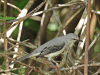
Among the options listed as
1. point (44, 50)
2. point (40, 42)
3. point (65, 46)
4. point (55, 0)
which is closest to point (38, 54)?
point (44, 50)

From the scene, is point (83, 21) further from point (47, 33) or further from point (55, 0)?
point (47, 33)

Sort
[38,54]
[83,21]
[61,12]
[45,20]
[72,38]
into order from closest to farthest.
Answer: [38,54] → [72,38] → [83,21] → [45,20] → [61,12]

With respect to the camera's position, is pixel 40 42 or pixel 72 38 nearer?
pixel 72 38

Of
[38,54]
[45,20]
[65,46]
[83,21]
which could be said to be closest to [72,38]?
[65,46]

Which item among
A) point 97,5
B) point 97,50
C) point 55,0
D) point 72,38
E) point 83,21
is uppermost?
point 55,0

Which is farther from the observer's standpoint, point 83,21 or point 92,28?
point 92,28

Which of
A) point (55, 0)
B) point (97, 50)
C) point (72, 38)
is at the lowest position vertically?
point (97, 50)

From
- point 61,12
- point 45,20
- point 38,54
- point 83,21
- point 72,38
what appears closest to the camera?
point 38,54

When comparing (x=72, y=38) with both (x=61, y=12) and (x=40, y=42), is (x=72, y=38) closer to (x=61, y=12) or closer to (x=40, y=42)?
(x=40, y=42)

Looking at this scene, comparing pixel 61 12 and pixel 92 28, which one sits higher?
pixel 61 12
